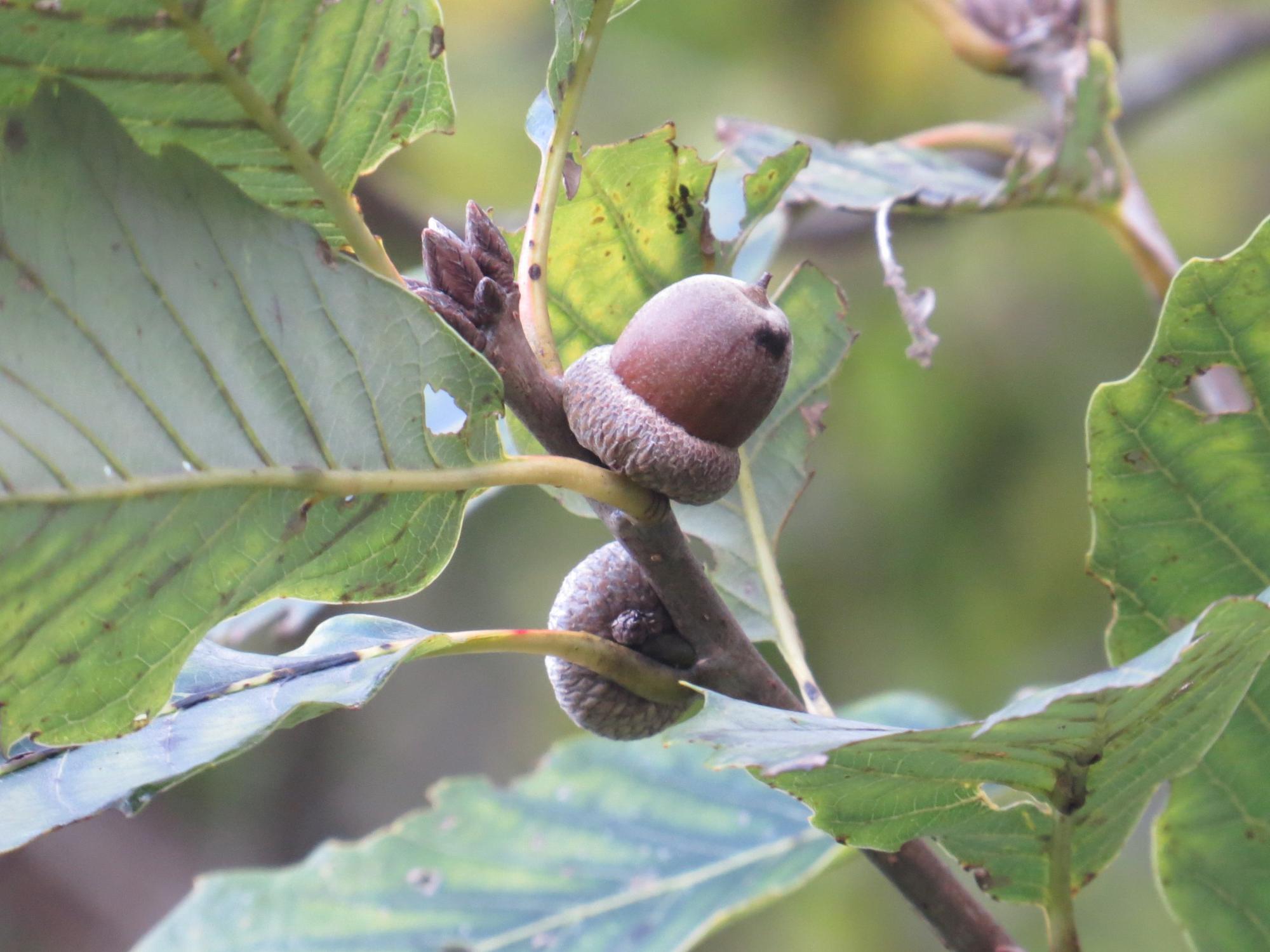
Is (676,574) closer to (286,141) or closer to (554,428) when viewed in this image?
(554,428)

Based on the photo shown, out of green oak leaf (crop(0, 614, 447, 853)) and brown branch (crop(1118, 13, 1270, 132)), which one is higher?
brown branch (crop(1118, 13, 1270, 132))

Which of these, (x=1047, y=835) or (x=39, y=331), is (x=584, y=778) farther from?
(x=39, y=331)

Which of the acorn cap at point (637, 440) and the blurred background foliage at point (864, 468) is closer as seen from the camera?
the acorn cap at point (637, 440)

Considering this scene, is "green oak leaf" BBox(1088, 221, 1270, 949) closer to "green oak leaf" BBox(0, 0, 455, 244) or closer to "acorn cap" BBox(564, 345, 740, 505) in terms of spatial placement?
"acorn cap" BBox(564, 345, 740, 505)

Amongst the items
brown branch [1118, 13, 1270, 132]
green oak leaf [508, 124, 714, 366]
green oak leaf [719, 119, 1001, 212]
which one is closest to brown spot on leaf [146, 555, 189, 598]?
green oak leaf [508, 124, 714, 366]

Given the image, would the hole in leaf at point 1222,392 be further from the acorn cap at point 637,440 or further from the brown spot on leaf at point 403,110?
the brown spot on leaf at point 403,110

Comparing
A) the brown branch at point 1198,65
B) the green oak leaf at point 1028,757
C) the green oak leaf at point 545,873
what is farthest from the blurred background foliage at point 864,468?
the green oak leaf at point 1028,757

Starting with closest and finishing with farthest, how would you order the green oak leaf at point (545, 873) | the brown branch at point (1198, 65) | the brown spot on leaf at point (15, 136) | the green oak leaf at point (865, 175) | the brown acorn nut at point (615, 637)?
the brown spot on leaf at point (15, 136)
the brown acorn nut at point (615, 637)
the green oak leaf at point (865, 175)
the green oak leaf at point (545, 873)
the brown branch at point (1198, 65)
